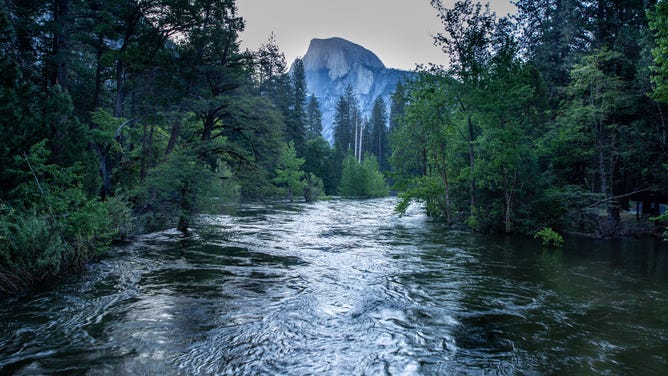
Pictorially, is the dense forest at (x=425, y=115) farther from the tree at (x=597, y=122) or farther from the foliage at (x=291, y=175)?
the foliage at (x=291, y=175)

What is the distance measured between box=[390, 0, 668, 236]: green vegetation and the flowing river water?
5.70 metres

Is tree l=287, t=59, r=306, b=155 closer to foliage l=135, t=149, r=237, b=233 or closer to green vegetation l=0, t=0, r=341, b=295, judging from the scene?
green vegetation l=0, t=0, r=341, b=295

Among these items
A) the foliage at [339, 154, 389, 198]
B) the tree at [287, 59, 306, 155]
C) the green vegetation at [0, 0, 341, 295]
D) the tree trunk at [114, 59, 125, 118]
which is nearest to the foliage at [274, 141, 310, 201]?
the tree at [287, 59, 306, 155]

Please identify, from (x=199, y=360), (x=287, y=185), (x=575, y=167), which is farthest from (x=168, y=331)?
(x=287, y=185)

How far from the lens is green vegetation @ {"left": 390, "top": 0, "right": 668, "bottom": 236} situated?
16000 millimetres

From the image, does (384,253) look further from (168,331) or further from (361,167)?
(361,167)

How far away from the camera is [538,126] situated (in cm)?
2020

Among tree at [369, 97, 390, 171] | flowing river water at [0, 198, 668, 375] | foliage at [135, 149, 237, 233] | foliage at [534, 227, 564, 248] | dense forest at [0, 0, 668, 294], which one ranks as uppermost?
tree at [369, 97, 390, 171]

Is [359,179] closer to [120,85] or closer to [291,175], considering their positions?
[291,175]

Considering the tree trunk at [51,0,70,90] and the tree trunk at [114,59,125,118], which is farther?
the tree trunk at [114,59,125,118]

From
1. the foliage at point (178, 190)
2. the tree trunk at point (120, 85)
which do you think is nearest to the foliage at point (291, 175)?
the tree trunk at point (120, 85)

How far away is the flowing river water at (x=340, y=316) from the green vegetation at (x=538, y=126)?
18.7 feet

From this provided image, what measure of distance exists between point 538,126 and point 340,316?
19.3 metres

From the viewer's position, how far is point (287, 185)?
1748 inches
